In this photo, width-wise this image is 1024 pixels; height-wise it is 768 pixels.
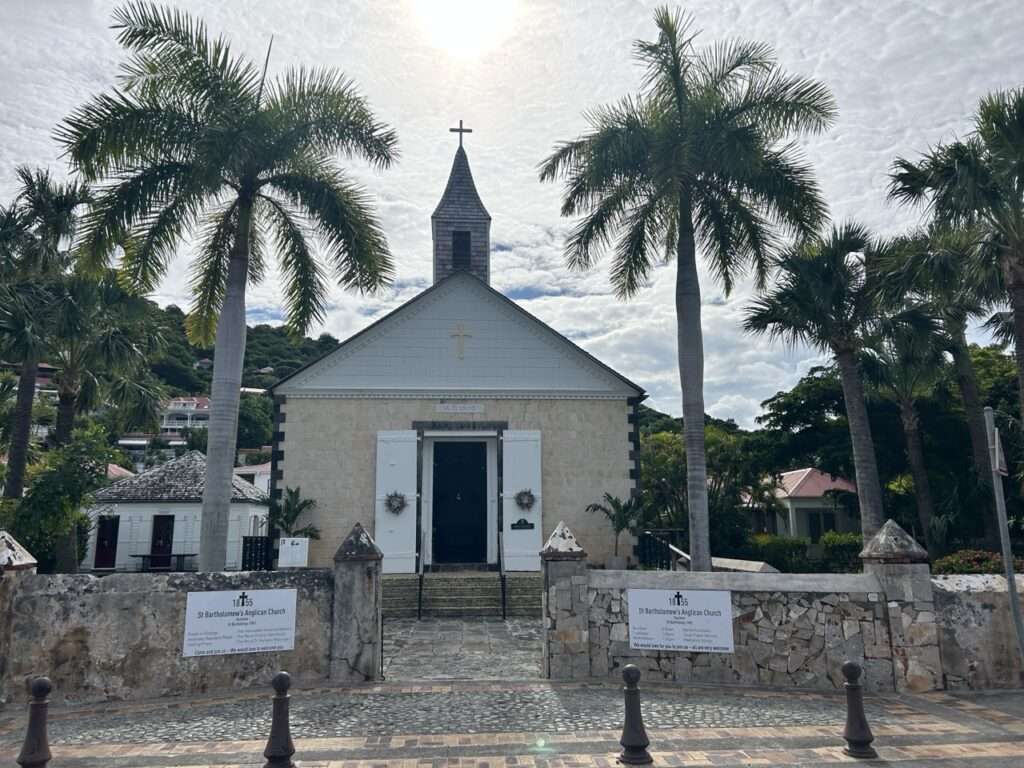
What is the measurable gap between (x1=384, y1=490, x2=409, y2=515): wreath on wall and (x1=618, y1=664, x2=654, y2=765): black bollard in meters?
11.3

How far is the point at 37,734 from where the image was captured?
18.2 feet

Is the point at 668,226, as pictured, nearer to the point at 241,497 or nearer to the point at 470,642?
the point at 470,642

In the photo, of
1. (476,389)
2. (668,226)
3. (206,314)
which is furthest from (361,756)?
(476,389)

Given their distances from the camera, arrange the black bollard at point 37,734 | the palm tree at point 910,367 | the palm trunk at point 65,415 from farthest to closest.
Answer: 1. the palm trunk at point 65,415
2. the palm tree at point 910,367
3. the black bollard at point 37,734

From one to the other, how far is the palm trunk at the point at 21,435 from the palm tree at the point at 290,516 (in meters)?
5.84

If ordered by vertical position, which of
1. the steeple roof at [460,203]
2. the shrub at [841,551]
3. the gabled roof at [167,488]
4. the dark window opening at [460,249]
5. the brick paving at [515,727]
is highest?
the steeple roof at [460,203]

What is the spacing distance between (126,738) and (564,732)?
13.4 feet

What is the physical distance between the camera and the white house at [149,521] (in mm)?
26141

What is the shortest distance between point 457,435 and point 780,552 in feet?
35.4

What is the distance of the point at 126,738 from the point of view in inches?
262

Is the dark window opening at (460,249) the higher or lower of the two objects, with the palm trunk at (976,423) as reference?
higher

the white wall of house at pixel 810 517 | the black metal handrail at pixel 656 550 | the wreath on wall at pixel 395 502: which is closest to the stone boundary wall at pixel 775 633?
the black metal handrail at pixel 656 550

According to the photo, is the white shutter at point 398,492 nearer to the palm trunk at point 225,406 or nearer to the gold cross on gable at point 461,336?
the gold cross on gable at point 461,336

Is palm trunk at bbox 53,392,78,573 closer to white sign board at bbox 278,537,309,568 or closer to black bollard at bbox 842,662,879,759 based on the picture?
white sign board at bbox 278,537,309,568
